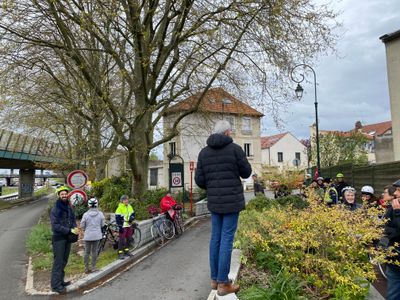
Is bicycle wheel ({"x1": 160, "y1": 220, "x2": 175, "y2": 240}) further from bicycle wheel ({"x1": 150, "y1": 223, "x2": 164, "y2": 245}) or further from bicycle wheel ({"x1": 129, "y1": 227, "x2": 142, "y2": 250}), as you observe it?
bicycle wheel ({"x1": 129, "y1": 227, "x2": 142, "y2": 250})

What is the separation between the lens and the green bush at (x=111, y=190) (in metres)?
17.9

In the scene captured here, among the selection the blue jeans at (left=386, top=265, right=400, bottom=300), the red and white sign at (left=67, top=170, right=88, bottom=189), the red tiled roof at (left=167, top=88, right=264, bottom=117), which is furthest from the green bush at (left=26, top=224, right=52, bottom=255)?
the blue jeans at (left=386, top=265, right=400, bottom=300)

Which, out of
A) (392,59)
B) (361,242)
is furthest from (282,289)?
(392,59)

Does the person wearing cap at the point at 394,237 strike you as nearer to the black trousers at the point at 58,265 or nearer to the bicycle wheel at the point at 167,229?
the black trousers at the point at 58,265

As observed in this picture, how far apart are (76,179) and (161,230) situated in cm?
366

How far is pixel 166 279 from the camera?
8.37 meters

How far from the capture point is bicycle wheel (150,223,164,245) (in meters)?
13.0

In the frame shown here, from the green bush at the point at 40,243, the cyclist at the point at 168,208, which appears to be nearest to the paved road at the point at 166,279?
the cyclist at the point at 168,208

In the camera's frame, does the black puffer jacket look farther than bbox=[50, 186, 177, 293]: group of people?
No

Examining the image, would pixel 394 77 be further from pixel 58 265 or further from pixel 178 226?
pixel 58 265

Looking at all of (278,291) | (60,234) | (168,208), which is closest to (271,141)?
(168,208)

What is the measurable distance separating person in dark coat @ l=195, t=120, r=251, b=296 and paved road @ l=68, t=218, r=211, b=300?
2.69 metres

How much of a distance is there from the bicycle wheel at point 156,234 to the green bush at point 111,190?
189 inches

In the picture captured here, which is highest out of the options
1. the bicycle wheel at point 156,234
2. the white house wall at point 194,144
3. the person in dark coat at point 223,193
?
the white house wall at point 194,144
